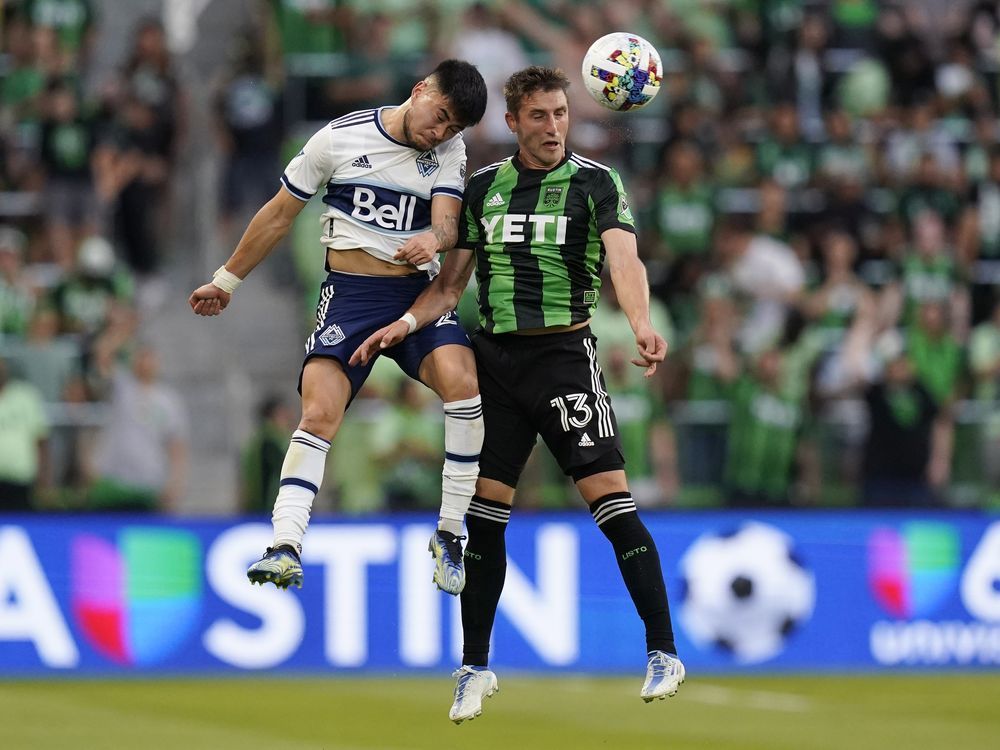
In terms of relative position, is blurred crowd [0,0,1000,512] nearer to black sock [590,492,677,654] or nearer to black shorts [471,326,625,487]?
black shorts [471,326,625,487]

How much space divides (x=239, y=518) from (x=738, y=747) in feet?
14.9

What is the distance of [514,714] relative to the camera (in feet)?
41.6

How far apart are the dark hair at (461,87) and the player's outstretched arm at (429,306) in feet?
2.39

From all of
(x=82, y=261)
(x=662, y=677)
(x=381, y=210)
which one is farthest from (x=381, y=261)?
(x=82, y=261)

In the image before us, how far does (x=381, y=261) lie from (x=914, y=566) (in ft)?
23.9

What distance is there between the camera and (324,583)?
46.0 ft

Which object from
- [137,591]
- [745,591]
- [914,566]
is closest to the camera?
[137,591]

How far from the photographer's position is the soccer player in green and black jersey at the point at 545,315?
28.2ft

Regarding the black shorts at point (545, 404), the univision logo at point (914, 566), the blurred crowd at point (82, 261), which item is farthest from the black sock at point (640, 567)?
the blurred crowd at point (82, 261)

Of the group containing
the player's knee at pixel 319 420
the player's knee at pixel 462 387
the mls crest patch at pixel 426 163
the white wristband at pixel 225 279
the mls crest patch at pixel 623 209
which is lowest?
the player's knee at pixel 319 420

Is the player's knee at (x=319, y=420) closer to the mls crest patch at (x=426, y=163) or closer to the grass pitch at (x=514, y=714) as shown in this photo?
the mls crest patch at (x=426, y=163)

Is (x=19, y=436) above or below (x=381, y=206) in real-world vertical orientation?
below

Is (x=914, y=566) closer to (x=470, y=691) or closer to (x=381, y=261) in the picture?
(x=470, y=691)

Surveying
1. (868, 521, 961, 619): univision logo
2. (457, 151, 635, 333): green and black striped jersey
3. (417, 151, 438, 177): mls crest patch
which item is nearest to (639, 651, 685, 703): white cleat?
(457, 151, 635, 333): green and black striped jersey
